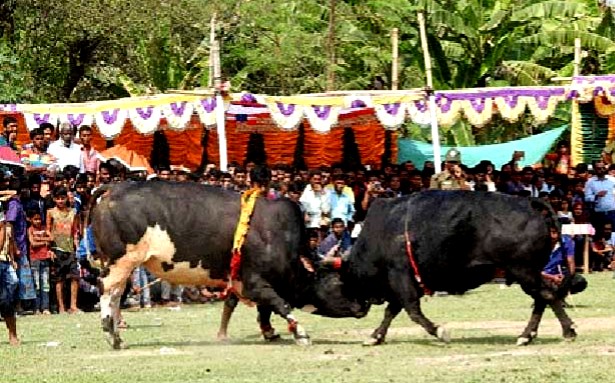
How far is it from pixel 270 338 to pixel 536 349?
111 inches

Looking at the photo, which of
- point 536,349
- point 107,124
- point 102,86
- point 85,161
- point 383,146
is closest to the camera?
point 536,349

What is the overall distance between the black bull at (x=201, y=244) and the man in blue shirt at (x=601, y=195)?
Result: 38.3 feet

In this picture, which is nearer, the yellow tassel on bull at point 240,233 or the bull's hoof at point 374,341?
the bull's hoof at point 374,341

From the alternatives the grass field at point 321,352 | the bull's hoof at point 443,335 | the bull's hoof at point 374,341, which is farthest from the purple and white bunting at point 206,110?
the bull's hoof at point 443,335

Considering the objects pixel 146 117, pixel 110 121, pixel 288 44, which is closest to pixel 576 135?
pixel 146 117

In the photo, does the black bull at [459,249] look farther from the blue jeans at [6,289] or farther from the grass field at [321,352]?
the blue jeans at [6,289]

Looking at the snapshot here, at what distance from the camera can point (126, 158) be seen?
867 inches

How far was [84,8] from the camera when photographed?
29828mm

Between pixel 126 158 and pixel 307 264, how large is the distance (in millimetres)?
8645

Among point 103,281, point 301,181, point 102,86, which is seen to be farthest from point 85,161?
point 102,86

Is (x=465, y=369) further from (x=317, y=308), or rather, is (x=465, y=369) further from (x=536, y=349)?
(x=317, y=308)

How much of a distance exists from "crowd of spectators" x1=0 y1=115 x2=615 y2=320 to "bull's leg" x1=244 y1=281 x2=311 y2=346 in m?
2.18

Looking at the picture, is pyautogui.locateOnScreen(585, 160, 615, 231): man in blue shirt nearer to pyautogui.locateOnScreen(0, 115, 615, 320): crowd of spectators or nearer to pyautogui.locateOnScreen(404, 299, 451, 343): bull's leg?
pyautogui.locateOnScreen(0, 115, 615, 320): crowd of spectators

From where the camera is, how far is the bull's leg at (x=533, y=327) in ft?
42.5
